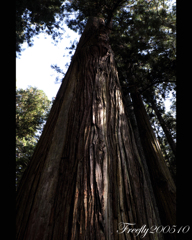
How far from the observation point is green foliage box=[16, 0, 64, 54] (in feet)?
24.6

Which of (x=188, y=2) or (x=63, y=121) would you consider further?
(x=188, y=2)

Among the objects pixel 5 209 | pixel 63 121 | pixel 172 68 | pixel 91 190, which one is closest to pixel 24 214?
pixel 5 209

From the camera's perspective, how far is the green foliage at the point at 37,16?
7.50 metres

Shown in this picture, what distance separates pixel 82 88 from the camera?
1.68m

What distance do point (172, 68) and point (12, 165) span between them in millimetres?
4351

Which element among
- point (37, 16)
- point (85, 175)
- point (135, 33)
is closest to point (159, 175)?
point (85, 175)

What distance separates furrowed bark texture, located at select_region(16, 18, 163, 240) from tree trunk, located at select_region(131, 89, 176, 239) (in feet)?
5.40

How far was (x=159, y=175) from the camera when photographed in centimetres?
296

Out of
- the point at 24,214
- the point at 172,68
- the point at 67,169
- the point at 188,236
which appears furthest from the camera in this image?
the point at 172,68

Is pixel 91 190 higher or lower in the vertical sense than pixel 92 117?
lower

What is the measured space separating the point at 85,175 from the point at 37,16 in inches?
384

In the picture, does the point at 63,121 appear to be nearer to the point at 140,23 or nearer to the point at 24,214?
the point at 24,214

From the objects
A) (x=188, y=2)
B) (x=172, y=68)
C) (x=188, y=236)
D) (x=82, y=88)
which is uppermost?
(x=172, y=68)

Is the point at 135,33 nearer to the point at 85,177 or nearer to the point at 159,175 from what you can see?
the point at 159,175
